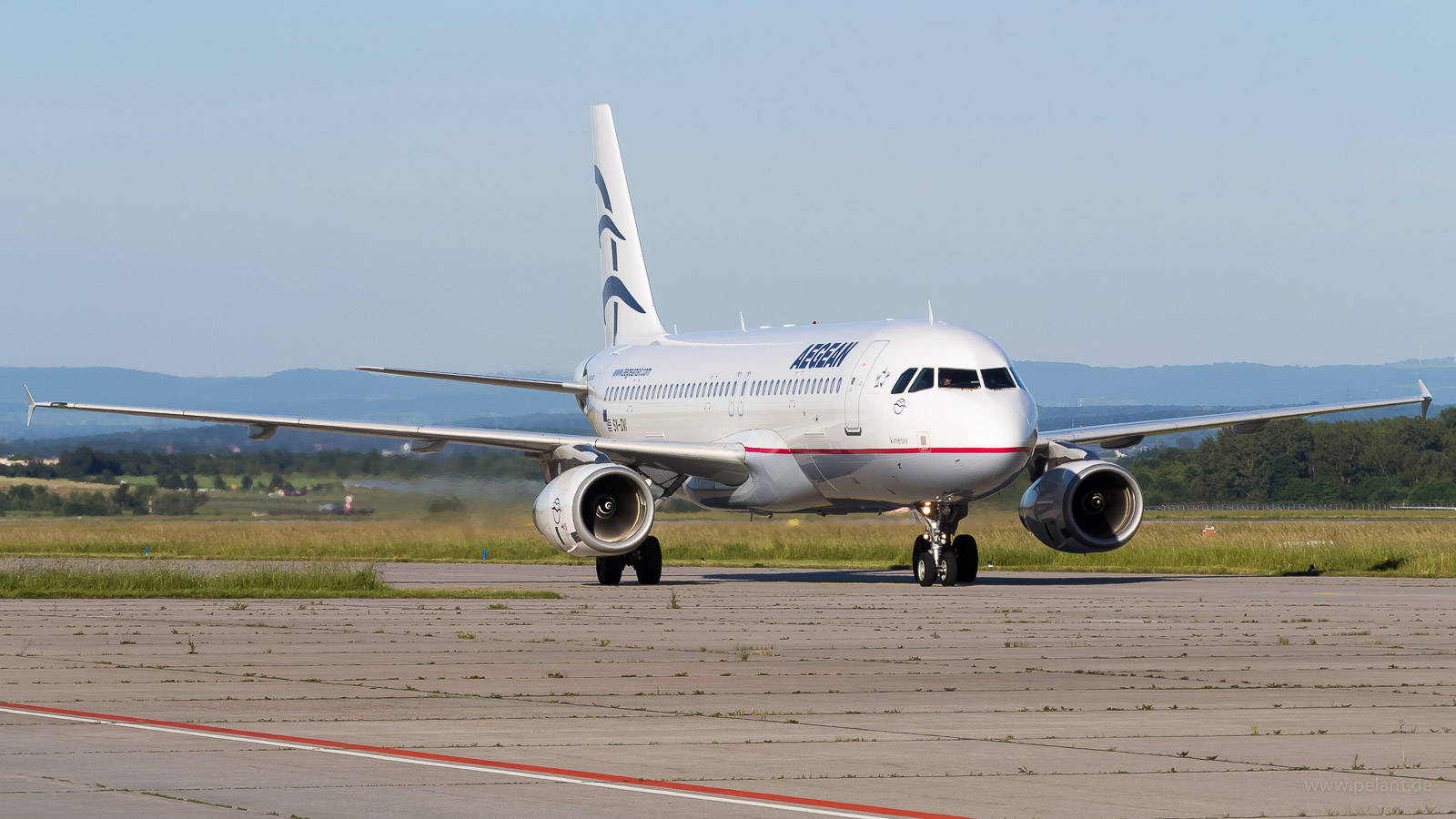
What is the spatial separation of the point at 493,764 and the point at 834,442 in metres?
20.4

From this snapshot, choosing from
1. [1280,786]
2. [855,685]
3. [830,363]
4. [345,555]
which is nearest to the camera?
[1280,786]

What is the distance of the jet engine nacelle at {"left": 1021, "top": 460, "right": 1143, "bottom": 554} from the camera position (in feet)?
103

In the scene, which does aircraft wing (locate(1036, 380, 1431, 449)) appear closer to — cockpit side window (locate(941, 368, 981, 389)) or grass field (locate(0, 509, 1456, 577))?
grass field (locate(0, 509, 1456, 577))

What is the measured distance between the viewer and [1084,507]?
32.0m

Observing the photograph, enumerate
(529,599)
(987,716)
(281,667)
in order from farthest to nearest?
(529,599) → (281,667) → (987,716)

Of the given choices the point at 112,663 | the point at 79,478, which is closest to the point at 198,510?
the point at 79,478

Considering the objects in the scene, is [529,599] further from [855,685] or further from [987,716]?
[987,716]

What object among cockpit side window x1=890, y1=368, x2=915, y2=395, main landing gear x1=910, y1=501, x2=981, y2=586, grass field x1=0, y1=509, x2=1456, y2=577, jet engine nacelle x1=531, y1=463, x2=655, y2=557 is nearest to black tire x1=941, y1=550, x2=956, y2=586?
main landing gear x1=910, y1=501, x2=981, y2=586

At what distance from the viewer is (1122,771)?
10359 mm

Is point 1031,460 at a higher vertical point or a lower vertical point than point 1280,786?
higher

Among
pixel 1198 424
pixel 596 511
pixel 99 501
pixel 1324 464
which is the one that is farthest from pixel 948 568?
pixel 1324 464

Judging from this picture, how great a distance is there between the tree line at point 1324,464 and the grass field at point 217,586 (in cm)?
6806

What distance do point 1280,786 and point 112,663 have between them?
10.2m

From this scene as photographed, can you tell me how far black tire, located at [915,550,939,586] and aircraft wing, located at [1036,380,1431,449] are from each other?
331 centimetres
